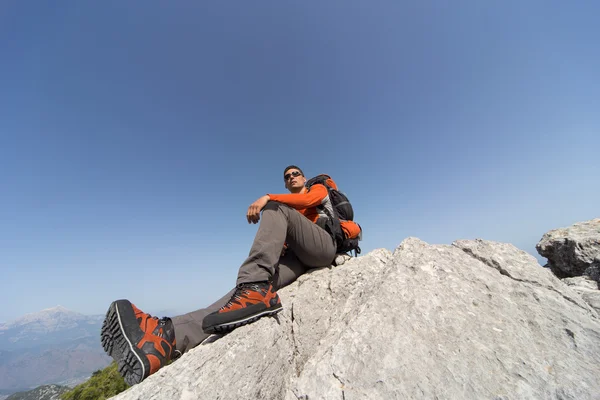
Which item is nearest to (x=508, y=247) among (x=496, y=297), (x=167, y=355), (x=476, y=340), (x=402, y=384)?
(x=496, y=297)

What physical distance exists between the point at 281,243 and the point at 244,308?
3.69 ft

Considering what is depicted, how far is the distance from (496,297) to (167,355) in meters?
4.53

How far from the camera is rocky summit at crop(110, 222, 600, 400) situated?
2617 mm

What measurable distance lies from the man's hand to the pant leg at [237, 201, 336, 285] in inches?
4.0

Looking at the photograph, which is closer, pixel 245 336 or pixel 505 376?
pixel 505 376

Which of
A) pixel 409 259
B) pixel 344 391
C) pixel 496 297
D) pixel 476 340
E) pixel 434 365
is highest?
pixel 409 259

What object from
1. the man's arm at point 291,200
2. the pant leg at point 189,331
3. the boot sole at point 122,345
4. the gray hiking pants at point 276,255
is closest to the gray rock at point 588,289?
the gray hiking pants at point 276,255

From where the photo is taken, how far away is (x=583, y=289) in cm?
420

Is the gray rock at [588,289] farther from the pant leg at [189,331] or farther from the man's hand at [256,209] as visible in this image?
the pant leg at [189,331]

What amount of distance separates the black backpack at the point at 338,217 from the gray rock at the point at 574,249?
452cm

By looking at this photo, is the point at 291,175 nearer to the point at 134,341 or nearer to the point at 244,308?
the point at 244,308

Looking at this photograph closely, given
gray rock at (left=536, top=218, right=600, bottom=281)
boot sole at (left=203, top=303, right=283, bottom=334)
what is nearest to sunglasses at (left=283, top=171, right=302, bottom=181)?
boot sole at (left=203, top=303, right=283, bottom=334)

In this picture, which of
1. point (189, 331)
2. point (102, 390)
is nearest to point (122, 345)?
point (189, 331)

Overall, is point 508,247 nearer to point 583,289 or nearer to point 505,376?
point 583,289
